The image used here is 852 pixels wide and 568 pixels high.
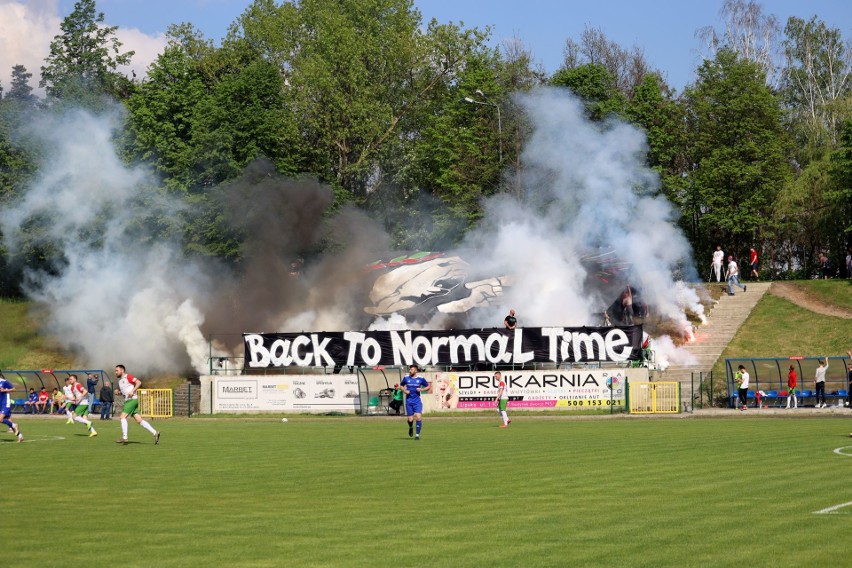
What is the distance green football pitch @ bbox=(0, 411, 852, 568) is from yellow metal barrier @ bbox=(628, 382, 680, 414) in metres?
14.7

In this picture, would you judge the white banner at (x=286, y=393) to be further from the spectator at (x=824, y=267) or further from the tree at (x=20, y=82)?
the tree at (x=20, y=82)

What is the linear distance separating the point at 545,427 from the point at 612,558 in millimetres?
26208

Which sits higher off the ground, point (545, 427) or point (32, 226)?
point (32, 226)

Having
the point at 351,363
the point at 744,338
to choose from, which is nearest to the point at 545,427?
the point at 351,363

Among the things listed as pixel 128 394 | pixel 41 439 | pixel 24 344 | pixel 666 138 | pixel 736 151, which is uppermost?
pixel 666 138

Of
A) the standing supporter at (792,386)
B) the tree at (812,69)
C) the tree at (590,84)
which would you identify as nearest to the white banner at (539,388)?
the standing supporter at (792,386)

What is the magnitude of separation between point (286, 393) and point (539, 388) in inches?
464

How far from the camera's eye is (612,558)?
39.8 ft

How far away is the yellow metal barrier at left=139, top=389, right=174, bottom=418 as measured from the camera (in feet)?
179

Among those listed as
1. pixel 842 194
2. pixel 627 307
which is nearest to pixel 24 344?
pixel 627 307

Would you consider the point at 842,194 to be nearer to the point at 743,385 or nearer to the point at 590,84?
the point at 590,84

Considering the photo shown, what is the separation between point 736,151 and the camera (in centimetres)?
7562

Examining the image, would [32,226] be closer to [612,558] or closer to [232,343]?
[232,343]

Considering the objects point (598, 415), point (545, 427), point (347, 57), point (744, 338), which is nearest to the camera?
point (545, 427)
